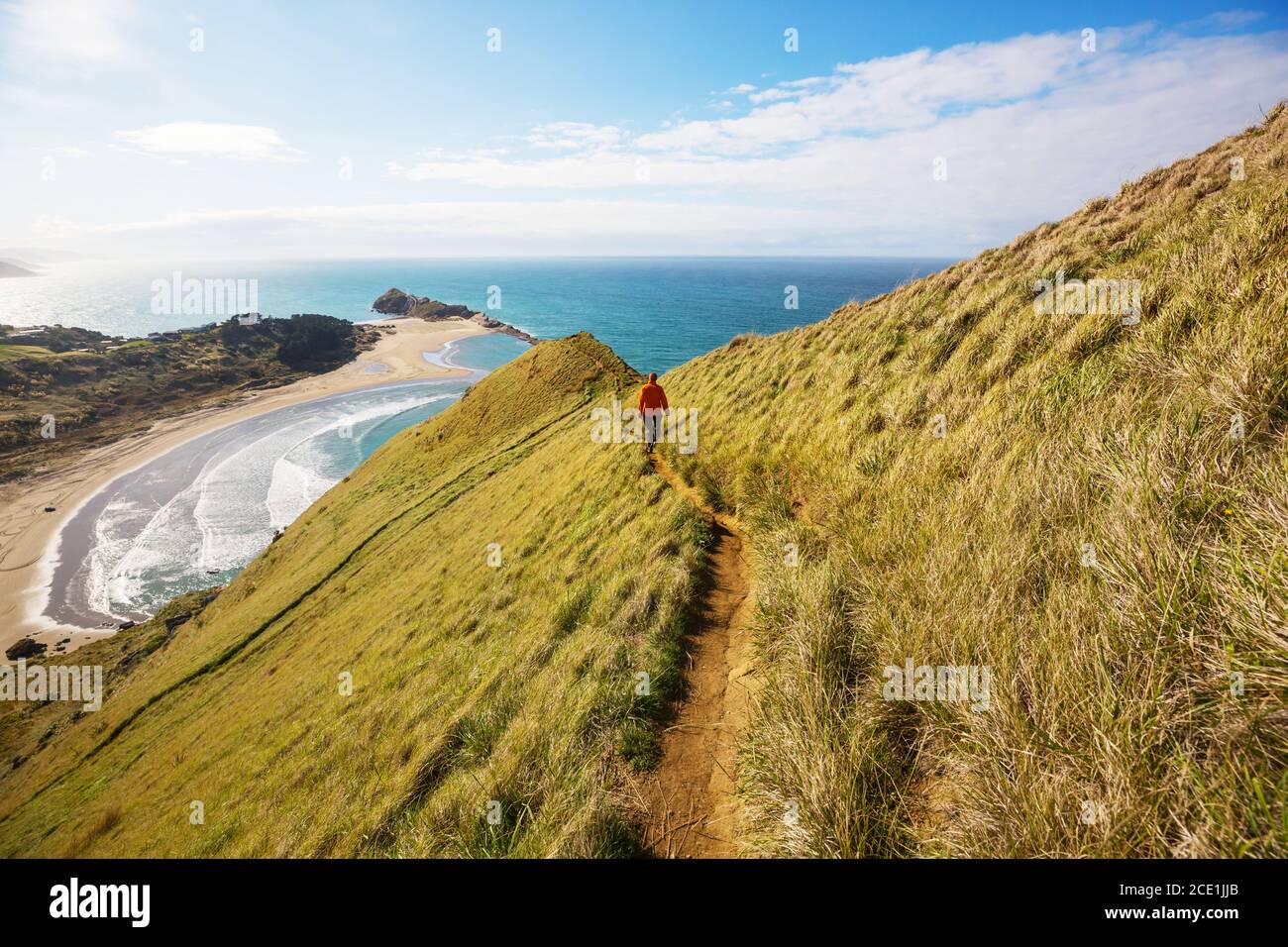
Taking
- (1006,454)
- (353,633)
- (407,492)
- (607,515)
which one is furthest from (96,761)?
(1006,454)

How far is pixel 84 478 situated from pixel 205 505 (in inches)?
858

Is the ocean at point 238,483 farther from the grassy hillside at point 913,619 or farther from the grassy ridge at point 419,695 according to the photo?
the grassy ridge at point 419,695

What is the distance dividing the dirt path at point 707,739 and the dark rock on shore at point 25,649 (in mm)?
50655

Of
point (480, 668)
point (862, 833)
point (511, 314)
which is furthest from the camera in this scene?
point (511, 314)

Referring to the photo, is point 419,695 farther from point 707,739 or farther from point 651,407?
point 651,407

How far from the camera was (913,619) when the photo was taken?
4230 mm

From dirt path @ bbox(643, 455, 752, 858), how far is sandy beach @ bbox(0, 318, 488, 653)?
4986cm

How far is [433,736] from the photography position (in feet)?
21.2

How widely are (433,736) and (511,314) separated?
198m

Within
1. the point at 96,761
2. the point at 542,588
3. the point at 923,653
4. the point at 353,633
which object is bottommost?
the point at 96,761

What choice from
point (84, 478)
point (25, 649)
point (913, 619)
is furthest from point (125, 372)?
point (913, 619)

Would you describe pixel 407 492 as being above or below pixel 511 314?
below

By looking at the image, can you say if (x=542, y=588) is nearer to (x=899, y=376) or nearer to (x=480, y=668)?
(x=480, y=668)

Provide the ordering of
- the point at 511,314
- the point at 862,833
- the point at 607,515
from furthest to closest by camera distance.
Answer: the point at 511,314 → the point at 607,515 → the point at 862,833
